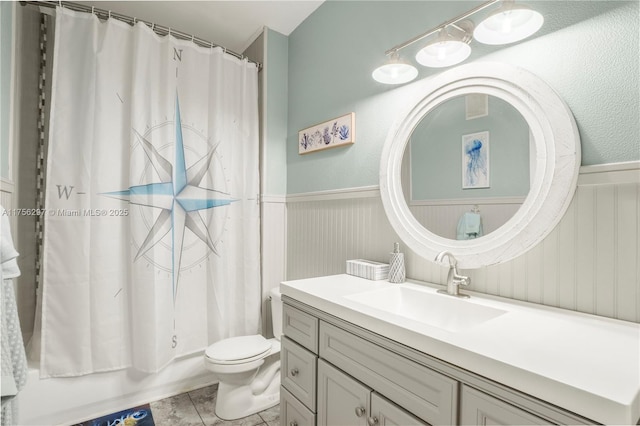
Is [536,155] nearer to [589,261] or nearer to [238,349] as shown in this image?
[589,261]

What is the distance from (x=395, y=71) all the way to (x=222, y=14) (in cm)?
145

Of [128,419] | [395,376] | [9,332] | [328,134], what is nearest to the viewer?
[395,376]

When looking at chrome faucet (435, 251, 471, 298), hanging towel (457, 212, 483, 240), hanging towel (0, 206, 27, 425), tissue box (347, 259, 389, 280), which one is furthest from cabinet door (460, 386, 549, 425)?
hanging towel (0, 206, 27, 425)

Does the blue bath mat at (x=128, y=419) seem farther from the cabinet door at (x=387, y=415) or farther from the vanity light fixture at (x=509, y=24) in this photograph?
the vanity light fixture at (x=509, y=24)

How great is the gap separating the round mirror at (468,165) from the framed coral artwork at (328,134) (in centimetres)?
44

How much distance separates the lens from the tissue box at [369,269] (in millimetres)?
1469

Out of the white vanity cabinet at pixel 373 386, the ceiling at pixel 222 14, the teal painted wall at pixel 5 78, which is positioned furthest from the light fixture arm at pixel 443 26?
the teal painted wall at pixel 5 78

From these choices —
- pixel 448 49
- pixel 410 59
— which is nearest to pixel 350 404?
pixel 448 49

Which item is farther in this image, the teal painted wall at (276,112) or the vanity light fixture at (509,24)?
the teal painted wall at (276,112)

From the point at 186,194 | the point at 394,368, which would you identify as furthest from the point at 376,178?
the point at 186,194

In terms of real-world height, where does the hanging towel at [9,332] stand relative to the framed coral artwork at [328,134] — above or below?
below

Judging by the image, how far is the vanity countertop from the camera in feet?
1.83

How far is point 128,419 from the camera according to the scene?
173 centimetres

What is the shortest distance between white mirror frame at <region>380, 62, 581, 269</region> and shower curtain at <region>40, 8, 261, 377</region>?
1.32 metres
